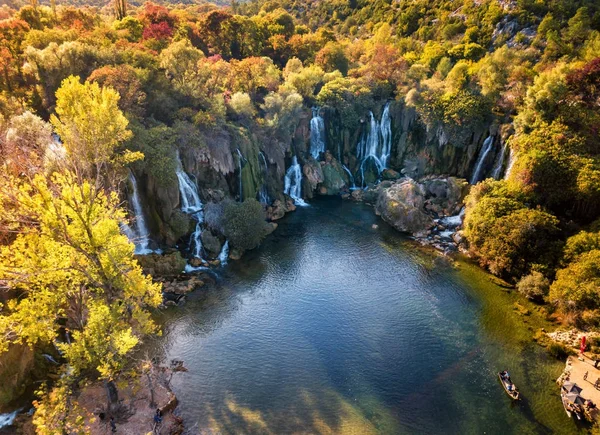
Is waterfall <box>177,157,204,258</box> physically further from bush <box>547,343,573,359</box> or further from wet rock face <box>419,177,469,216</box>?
bush <box>547,343,573,359</box>

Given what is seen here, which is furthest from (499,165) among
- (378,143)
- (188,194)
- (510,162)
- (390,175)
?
(188,194)

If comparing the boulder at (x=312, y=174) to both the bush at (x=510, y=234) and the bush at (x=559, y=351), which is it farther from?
the bush at (x=559, y=351)

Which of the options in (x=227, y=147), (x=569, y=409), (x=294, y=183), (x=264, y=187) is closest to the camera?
(x=569, y=409)

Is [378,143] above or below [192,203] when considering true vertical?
above

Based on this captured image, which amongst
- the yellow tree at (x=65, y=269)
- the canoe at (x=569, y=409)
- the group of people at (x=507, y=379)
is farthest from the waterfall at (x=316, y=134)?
the canoe at (x=569, y=409)

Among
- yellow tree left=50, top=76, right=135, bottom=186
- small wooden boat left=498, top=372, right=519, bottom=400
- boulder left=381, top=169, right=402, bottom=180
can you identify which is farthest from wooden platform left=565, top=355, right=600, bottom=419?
boulder left=381, top=169, right=402, bottom=180

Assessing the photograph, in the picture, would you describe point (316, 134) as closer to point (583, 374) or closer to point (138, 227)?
point (138, 227)

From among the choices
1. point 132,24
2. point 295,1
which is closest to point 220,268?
point 132,24
